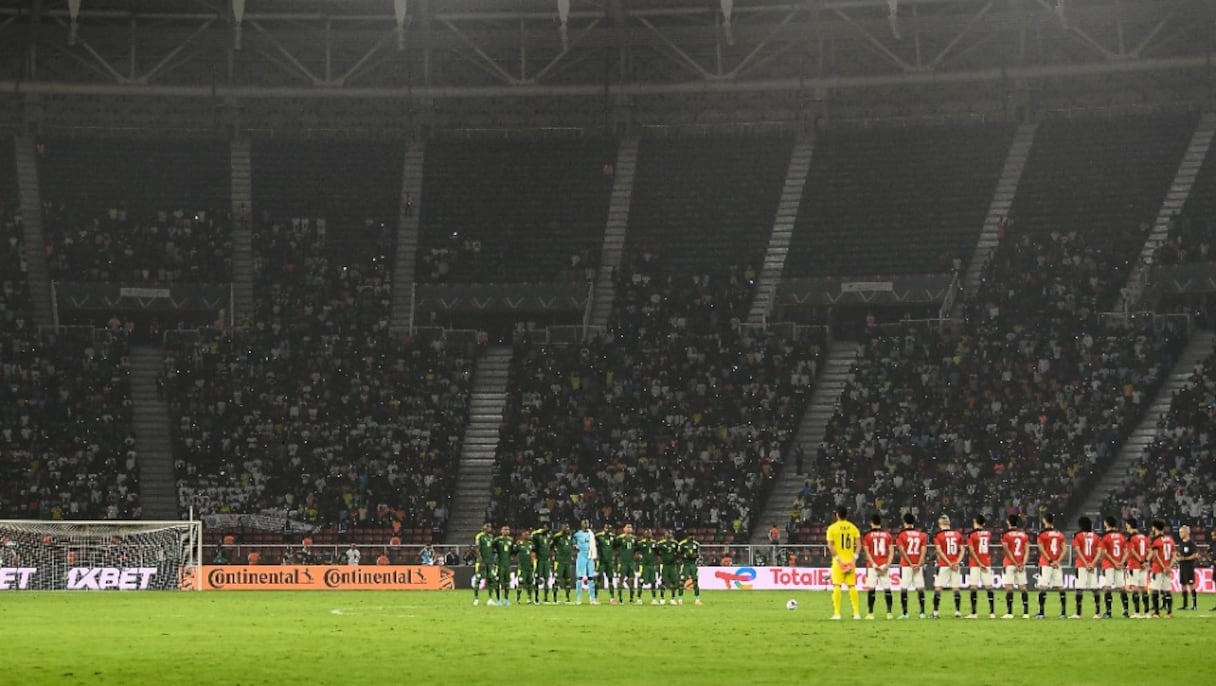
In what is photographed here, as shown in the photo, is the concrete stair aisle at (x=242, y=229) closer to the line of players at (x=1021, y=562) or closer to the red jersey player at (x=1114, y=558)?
the line of players at (x=1021, y=562)

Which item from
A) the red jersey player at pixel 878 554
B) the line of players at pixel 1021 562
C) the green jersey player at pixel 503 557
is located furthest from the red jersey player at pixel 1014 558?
the green jersey player at pixel 503 557

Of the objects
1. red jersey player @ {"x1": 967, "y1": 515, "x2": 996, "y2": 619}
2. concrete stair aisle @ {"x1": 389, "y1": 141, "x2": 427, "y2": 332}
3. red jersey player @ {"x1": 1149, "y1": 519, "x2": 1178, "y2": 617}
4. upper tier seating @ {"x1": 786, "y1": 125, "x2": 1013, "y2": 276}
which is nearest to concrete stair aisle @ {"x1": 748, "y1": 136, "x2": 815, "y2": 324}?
upper tier seating @ {"x1": 786, "y1": 125, "x2": 1013, "y2": 276}

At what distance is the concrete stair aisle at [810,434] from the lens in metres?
61.0

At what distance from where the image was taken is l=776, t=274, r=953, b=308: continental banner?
68250 mm

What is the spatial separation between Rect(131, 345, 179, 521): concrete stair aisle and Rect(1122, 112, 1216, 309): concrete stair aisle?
1295 inches

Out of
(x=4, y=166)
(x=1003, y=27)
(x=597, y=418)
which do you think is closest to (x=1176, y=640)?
(x=597, y=418)

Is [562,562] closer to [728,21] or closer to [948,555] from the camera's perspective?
[948,555]

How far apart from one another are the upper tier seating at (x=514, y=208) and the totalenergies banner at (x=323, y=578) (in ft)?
54.3

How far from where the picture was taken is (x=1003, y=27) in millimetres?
66875

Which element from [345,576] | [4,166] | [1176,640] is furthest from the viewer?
[4,166]

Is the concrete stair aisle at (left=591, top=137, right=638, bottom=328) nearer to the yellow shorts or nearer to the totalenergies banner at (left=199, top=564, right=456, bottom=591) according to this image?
the totalenergies banner at (left=199, top=564, right=456, bottom=591)

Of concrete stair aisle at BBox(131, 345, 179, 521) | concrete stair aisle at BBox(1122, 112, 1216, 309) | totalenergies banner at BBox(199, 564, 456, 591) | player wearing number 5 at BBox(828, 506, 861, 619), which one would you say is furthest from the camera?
concrete stair aisle at BBox(1122, 112, 1216, 309)

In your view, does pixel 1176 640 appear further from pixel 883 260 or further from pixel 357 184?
pixel 357 184

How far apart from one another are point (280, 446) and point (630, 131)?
19746mm
